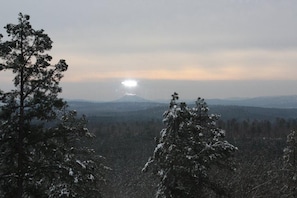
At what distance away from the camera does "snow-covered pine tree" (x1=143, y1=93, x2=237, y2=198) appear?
55.4 feet

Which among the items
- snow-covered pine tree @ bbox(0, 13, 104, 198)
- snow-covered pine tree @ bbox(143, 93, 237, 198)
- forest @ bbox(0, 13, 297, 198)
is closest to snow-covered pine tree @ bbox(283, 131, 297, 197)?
forest @ bbox(0, 13, 297, 198)

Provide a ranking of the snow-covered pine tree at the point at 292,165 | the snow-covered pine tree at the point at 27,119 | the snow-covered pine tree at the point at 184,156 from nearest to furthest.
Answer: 1. the snow-covered pine tree at the point at 27,119
2. the snow-covered pine tree at the point at 184,156
3. the snow-covered pine tree at the point at 292,165

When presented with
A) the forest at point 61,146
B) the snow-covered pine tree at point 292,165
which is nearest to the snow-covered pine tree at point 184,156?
the forest at point 61,146

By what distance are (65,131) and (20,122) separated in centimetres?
171

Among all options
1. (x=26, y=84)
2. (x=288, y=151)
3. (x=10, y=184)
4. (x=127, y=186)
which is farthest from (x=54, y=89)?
(x=127, y=186)

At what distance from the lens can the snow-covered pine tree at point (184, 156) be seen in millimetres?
16875

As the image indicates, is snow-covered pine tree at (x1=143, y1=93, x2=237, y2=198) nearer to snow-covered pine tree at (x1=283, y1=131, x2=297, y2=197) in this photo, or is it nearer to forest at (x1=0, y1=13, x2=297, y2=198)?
forest at (x1=0, y1=13, x2=297, y2=198)

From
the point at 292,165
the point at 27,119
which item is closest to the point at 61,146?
the point at 27,119

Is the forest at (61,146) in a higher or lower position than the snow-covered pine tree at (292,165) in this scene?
higher

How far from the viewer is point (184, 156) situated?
16.9 metres

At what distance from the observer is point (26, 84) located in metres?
13.6

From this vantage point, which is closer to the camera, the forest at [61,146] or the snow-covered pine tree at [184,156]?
the forest at [61,146]

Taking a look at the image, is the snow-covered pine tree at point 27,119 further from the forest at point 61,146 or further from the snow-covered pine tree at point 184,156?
the snow-covered pine tree at point 184,156

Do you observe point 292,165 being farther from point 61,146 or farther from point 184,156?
point 61,146
